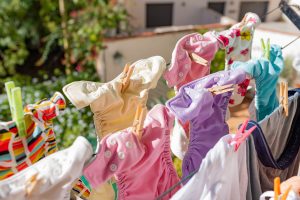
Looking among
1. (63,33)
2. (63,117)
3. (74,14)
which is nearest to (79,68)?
(63,33)

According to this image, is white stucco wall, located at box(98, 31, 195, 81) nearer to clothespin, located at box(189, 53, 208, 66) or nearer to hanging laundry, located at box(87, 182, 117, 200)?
clothespin, located at box(189, 53, 208, 66)

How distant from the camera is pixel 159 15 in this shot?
4199 millimetres

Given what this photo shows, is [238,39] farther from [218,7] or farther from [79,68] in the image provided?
[218,7]

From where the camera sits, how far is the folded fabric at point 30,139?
→ 643mm

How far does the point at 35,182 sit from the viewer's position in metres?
0.53

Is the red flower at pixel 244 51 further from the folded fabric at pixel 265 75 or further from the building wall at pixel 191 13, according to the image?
the building wall at pixel 191 13

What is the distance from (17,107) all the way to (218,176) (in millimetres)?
425

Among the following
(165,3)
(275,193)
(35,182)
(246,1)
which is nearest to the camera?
(35,182)

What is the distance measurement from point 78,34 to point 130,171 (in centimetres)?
264

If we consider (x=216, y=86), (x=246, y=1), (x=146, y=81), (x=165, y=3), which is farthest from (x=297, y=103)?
(x=246, y=1)

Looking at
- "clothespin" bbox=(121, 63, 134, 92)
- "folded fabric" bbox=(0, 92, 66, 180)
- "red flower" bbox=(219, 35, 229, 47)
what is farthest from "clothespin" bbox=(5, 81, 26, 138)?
"red flower" bbox=(219, 35, 229, 47)

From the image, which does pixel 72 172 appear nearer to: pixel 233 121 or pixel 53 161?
pixel 53 161

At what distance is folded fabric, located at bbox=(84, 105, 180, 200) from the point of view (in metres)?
0.62

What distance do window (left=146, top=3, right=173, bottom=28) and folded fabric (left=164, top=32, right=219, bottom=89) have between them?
3207 millimetres
